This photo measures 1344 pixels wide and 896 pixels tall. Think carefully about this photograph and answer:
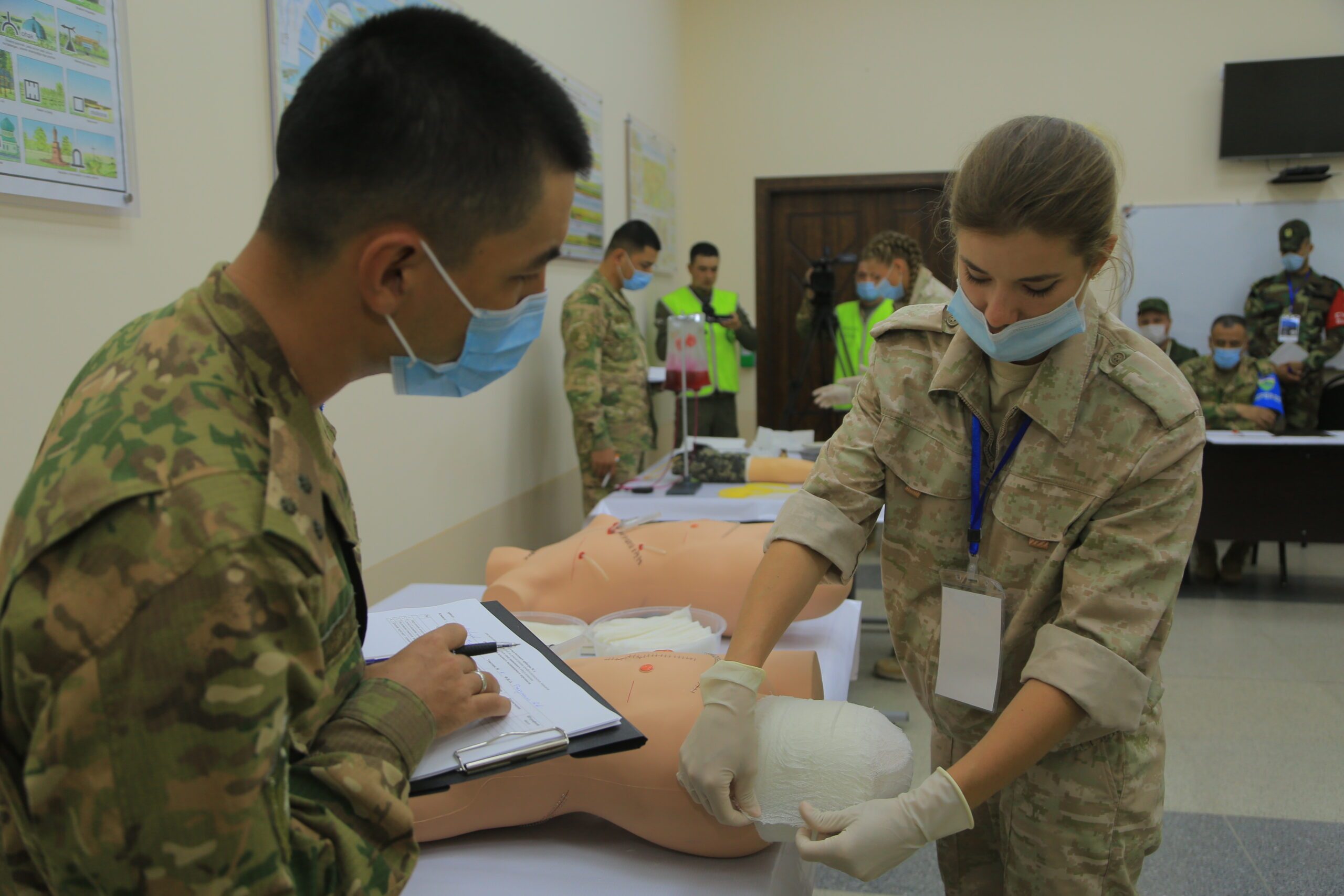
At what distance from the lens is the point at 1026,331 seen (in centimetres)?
103

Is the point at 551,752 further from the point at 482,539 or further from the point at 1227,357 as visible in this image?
the point at 1227,357

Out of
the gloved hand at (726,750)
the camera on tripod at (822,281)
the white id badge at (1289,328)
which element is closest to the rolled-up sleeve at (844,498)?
the gloved hand at (726,750)

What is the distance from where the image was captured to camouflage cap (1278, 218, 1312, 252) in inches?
206

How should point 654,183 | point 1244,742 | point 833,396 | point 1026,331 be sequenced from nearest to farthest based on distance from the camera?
point 1026,331, point 1244,742, point 833,396, point 654,183

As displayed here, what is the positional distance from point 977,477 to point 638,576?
794mm

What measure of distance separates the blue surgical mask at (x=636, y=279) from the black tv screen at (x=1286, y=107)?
13.2ft

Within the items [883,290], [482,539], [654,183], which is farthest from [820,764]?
[654,183]

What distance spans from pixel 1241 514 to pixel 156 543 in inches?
177

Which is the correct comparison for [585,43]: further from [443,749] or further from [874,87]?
[443,749]

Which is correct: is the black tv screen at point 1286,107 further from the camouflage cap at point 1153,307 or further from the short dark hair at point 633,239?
the short dark hair at point 633,239

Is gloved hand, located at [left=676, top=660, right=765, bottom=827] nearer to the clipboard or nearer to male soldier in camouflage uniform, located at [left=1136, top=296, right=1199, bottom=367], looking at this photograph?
the clipboard

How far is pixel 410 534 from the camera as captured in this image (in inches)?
104

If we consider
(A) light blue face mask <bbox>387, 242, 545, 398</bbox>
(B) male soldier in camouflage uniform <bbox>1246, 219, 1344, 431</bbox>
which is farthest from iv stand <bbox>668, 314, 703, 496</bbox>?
(B) male soldier in camouflage uniform <bbox>1246, 219, 1344, 431</bbox>

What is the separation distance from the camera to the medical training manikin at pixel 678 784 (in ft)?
3.23
